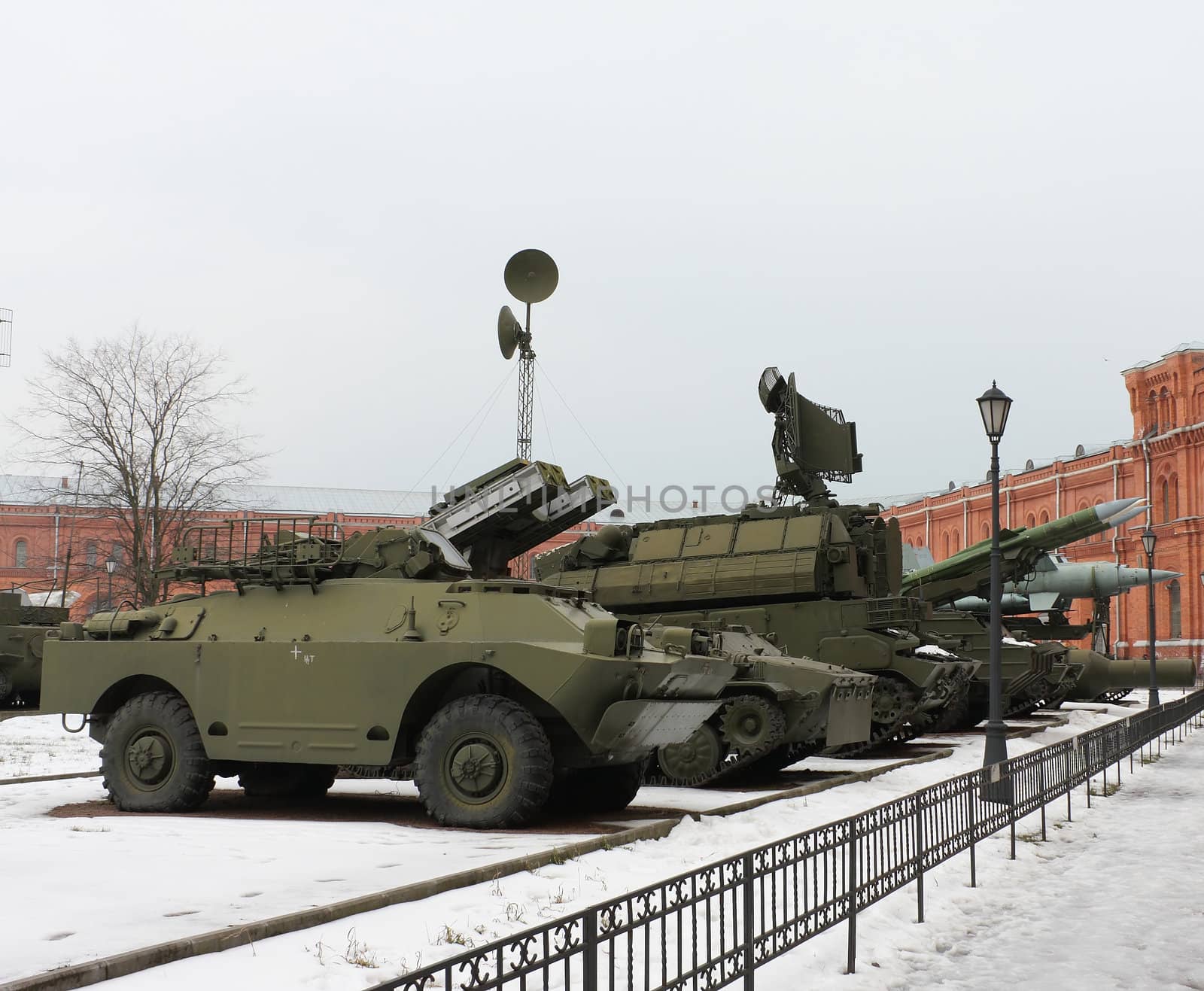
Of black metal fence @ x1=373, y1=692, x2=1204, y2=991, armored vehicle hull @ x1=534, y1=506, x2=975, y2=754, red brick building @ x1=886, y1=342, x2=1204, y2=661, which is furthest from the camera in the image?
red brick building @ x1=886, y1=342, x2=1204, y2=661

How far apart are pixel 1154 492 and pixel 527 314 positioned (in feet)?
166

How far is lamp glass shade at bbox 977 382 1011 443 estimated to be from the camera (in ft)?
48.7

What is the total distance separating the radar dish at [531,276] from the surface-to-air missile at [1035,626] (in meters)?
10.6

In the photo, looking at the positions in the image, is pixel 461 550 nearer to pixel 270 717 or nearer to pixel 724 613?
pixel 270 717

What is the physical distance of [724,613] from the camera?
20.1 meters

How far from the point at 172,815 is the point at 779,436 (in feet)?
45.0

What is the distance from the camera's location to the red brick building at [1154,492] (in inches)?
2328

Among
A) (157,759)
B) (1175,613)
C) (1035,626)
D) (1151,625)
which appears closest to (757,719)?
(157,759)

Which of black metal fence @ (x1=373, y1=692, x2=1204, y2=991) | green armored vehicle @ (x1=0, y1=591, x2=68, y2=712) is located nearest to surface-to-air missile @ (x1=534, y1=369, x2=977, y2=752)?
black metal fence @ (x1=373, y1=692, x2=1204, y2=991)

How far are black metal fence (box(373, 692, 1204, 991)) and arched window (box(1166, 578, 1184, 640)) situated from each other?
52.5m

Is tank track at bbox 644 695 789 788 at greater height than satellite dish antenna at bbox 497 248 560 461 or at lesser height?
lesser

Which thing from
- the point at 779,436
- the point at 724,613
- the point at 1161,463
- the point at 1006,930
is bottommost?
the point at 1006,930

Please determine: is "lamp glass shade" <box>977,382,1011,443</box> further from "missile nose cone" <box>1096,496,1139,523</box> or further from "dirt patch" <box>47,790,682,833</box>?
Answer: "missile nose cone" <box>1096,496,1139,523</box>

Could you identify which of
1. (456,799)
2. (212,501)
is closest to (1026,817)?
(456,799)
